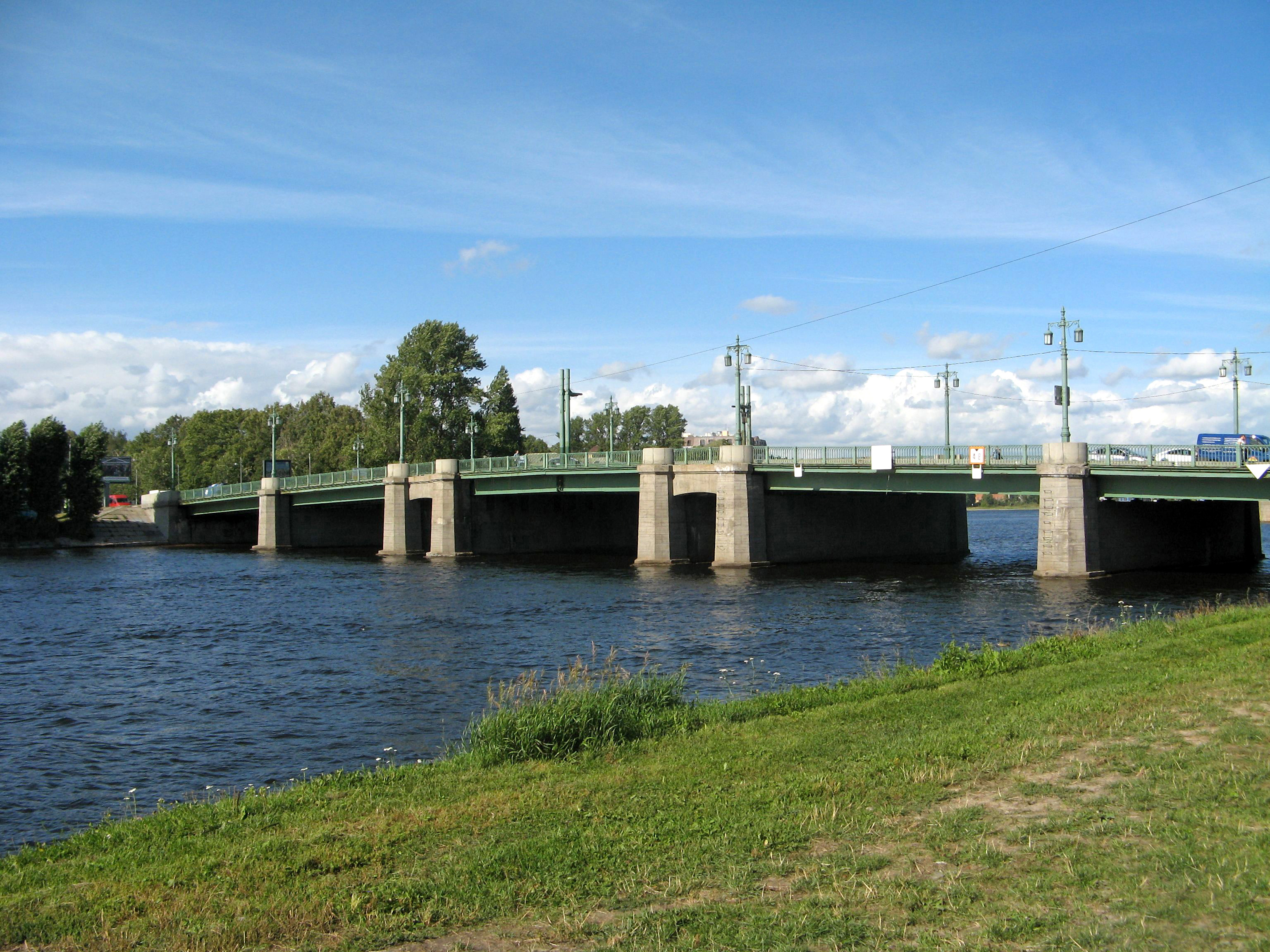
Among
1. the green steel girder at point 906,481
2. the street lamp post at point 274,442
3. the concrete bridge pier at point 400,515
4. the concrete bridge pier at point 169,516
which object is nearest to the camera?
the green steel girder at point 906,481

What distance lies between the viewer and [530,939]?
738cm

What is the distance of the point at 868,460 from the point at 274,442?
8799 cm

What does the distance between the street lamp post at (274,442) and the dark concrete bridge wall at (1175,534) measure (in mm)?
76034

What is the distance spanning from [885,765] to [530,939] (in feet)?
17.3

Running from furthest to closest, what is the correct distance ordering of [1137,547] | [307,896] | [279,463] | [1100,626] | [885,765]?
[279,463] → [1137,547] → [1100,626] → [885,765] → [307,896]

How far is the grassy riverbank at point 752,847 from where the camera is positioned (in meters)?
7.26

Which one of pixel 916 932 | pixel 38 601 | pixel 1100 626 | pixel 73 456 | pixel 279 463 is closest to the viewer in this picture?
pixel 916 932

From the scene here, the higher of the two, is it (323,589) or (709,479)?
(709,479)

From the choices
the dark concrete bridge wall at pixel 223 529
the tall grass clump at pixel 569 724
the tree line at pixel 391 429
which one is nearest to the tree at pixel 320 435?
the tree line at pixel 391 429

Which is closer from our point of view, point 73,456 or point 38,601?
point 38,601

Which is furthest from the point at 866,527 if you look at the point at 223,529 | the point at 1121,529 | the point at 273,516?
the point at 223,529

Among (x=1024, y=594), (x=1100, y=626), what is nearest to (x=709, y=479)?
(x=1024, y=594)

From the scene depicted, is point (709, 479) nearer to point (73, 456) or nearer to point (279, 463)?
point (73, 456)

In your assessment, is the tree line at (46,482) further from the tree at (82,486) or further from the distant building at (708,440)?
the distant building at (708,440)
